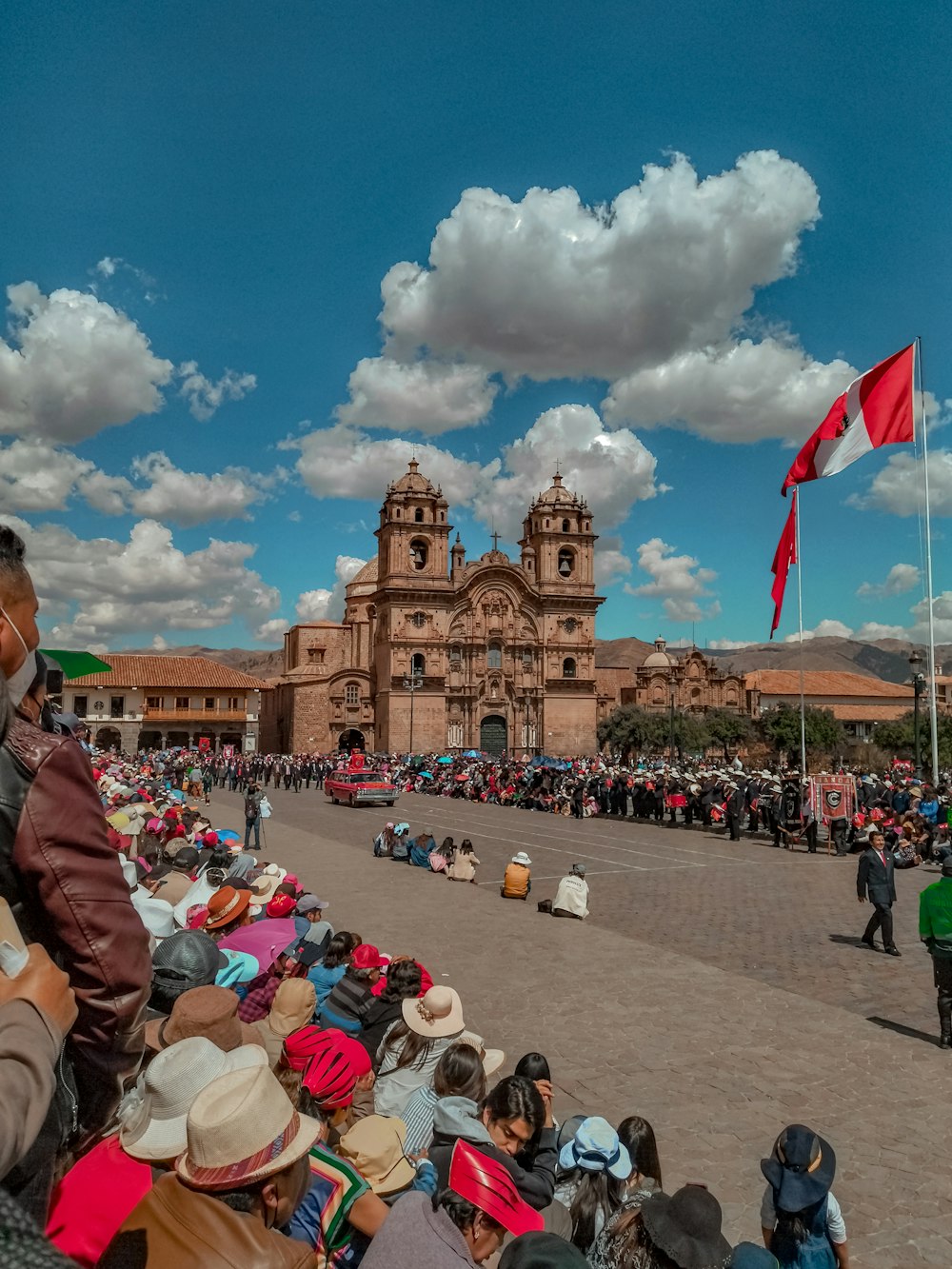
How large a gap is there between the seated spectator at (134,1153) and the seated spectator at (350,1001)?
302cm

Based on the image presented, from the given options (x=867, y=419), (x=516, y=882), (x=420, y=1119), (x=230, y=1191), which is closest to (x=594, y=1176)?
(x=420, y=1119)

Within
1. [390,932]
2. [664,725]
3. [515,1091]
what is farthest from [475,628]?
[515,1091]

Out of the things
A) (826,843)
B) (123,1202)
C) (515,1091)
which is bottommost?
(826,843)

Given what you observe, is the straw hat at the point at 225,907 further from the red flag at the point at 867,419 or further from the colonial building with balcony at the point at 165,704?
the colonial building with balcony at the point at 165,704

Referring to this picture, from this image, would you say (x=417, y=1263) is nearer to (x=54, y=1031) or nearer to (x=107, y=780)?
(x=54, y=1031)

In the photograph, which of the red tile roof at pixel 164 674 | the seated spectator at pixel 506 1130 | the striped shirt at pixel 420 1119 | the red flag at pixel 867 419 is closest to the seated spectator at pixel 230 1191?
the seated spectator at pixel 506 1130

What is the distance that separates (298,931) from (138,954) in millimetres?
6031

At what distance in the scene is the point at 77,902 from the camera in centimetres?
168

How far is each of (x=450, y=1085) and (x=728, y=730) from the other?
61785 millimetres

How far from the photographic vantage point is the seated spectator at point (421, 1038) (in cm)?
496

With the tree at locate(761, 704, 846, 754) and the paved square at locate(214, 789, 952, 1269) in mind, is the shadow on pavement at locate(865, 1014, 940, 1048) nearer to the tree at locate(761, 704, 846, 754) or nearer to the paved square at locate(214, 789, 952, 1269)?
the paved square at locate(214, 789, 952, 1269)

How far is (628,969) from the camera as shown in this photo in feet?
31.6

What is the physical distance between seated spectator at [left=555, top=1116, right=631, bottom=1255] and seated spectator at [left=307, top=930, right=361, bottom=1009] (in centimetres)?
287

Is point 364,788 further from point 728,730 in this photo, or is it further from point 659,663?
point 659,663
